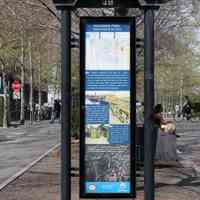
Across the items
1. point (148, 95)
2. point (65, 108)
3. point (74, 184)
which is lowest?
point (74, 184)

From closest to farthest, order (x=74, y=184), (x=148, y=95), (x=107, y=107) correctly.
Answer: (x=148, y=95) < (x=107, y=107) < (x=74, y=184)

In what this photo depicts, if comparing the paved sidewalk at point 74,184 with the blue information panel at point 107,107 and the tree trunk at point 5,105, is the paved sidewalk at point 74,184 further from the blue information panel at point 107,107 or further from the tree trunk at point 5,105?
the tree trunk at point 5,105

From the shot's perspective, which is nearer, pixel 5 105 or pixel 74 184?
pixel 74 184

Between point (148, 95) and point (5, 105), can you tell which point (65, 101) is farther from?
point (5, 105)

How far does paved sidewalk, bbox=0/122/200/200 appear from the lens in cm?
1083

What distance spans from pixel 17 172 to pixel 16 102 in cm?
5092

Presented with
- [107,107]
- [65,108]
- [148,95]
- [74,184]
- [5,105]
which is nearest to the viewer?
[148,95]

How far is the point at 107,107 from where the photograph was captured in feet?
26.4

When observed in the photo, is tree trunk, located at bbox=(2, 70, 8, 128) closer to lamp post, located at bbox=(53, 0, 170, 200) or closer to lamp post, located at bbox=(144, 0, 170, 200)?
lamp post, located at bbox=(53, 0, 170, 200)

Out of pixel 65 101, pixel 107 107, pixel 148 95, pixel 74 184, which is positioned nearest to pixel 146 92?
pixel 148 95

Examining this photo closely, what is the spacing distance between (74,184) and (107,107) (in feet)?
15.0

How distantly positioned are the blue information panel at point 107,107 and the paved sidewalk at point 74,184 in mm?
2571

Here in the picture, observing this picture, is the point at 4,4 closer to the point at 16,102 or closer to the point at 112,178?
the point at 112,178

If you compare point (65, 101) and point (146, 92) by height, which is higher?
point (146, 92)
